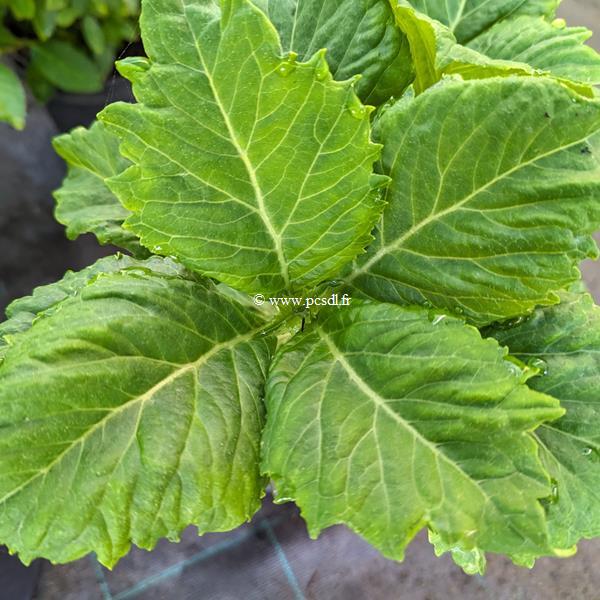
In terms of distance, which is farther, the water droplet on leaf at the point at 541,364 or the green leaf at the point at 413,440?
the water droplet on leaf at the point at 541,364

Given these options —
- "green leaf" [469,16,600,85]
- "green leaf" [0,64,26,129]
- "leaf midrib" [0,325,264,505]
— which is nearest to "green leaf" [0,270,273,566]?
"leaf midrib" [0,325,264,505]

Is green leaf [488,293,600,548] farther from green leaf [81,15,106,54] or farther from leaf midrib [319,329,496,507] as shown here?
green leaf [81,15,106,54]

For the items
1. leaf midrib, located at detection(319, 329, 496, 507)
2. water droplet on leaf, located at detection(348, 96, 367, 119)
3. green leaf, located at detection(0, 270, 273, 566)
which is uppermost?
water droplet on leaf, located at detection(348, 96, 367, 119)

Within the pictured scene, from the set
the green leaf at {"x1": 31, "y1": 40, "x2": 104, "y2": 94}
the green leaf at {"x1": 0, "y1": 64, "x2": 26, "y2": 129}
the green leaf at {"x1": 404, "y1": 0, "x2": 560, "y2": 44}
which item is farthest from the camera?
the green leaf at {"x1": 31, "y1": 40, "x2": 104, "y2": 94}

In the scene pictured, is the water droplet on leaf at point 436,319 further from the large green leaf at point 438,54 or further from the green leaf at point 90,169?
the green leaf at point 90,169

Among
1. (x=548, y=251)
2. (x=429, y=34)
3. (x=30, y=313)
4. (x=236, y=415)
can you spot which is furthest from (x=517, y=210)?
(x=30, y=313)

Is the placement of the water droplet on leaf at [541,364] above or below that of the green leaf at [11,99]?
above

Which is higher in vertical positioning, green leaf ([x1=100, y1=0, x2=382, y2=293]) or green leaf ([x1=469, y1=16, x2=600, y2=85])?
green leaf ([x1=469, y1=16, x2=600, y2=85])

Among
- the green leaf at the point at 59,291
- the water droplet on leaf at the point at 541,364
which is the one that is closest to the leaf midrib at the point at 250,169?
the green leaf at the point at 59,291

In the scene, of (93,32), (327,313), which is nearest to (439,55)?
(327,313)
